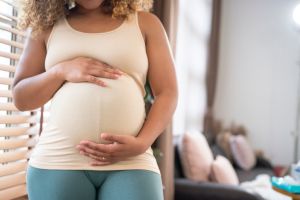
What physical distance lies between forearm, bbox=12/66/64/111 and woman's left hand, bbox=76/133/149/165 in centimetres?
18

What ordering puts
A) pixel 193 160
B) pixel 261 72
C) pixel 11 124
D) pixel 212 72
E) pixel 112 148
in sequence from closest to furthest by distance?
pixel 112 148 < pixel 11 124 < pixel 193 160 < pixel 212 72 < pixel 261 72

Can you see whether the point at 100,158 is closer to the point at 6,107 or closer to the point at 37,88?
the point at 37,88

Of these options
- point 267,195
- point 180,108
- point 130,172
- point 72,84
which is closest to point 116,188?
point 130,172

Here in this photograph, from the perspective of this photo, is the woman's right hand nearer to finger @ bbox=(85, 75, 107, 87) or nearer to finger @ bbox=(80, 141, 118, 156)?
finger @ bbox=(85, 75, 107, 87)

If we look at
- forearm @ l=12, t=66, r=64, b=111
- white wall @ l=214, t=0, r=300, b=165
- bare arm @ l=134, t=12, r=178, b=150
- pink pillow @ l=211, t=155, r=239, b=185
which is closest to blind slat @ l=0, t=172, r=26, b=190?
forearm @ l=12, t=66, r=64, b=111

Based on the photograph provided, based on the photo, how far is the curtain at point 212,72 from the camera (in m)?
4.49

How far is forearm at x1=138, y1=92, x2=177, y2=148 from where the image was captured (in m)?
0.92

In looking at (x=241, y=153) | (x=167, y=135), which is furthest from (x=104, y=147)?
(x=241, y=153)

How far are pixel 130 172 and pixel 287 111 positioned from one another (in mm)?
4019

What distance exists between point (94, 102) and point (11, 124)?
72cm

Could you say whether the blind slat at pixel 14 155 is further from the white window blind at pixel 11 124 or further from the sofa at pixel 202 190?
the sofa at pixel 202 190

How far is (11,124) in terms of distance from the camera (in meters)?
1.49

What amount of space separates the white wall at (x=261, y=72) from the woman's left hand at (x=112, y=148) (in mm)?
3940

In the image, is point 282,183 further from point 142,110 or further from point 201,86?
point 201,86
